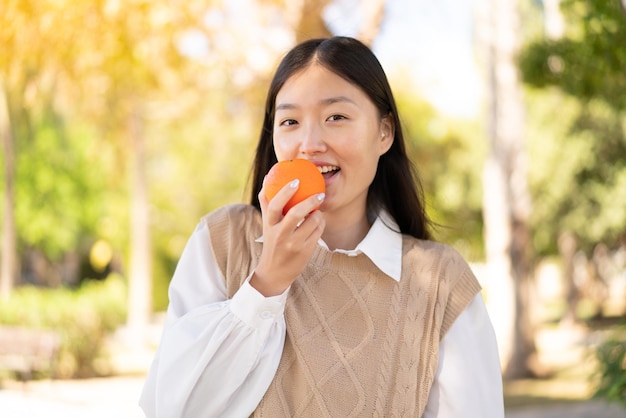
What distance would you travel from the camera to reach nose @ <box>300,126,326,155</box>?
2035 mm

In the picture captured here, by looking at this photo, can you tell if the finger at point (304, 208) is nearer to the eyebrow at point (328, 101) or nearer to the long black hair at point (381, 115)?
the eyebrow at point (328, 101)

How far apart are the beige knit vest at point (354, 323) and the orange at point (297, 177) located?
0.78 feet

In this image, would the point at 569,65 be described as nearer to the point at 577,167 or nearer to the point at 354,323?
the point at 354,323

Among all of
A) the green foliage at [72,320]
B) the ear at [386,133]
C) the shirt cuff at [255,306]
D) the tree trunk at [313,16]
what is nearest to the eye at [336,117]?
the ear at [386,133]

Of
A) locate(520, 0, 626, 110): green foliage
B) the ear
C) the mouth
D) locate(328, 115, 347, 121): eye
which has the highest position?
locate(520, 0, 626, 110): green foliage

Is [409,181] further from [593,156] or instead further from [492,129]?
[593,156]

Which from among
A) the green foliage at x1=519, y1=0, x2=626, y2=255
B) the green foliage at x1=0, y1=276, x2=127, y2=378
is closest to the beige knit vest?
the green foliage at x1=0, y1=276, x2=127, y2=378

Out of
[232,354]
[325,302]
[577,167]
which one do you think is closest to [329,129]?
[325,302]

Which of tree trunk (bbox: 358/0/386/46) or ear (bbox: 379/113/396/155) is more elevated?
tree trunk (bbox: 358/0/386/46)

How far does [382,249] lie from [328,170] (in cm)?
27

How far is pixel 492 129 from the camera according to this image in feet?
42.8

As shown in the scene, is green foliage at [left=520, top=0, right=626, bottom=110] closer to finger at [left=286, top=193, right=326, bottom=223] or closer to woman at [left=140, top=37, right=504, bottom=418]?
woman at [left=140, top=37, right=504, bottom=418]

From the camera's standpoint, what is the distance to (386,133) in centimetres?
233

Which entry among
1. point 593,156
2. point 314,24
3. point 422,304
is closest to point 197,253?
point 422,304
